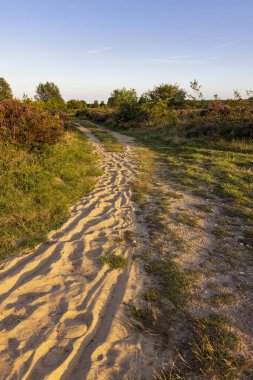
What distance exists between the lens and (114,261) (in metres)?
4.61

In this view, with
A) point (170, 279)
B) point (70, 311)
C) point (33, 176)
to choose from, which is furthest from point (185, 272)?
point (33, 176)

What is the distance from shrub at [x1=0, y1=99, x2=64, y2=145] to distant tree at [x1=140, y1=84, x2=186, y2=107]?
20.3m

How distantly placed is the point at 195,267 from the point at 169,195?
361 cm

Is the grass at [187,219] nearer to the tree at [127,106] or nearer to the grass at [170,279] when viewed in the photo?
the grass at [170,279]

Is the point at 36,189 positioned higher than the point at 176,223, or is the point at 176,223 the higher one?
the point at 36,189

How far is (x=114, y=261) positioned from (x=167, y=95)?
36.4 metres

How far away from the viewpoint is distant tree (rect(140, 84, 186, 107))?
101 ft

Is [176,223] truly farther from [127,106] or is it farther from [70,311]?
[127,106]

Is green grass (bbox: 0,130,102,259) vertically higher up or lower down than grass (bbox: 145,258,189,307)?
higher up

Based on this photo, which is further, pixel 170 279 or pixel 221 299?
pixel 170 279

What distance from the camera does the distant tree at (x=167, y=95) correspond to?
30928 millimetres

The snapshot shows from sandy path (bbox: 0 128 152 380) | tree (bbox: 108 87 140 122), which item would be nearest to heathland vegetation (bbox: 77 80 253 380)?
sandy path (bbox: 0 128 152 380)

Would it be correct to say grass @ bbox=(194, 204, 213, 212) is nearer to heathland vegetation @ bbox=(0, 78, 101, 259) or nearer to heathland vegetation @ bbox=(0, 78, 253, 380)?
heathland vegetation @ bbox=(0, 78, 253, 380)

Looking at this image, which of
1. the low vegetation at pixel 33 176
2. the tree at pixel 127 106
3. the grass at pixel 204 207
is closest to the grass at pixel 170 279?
the low vegetation at pixel 33 176
